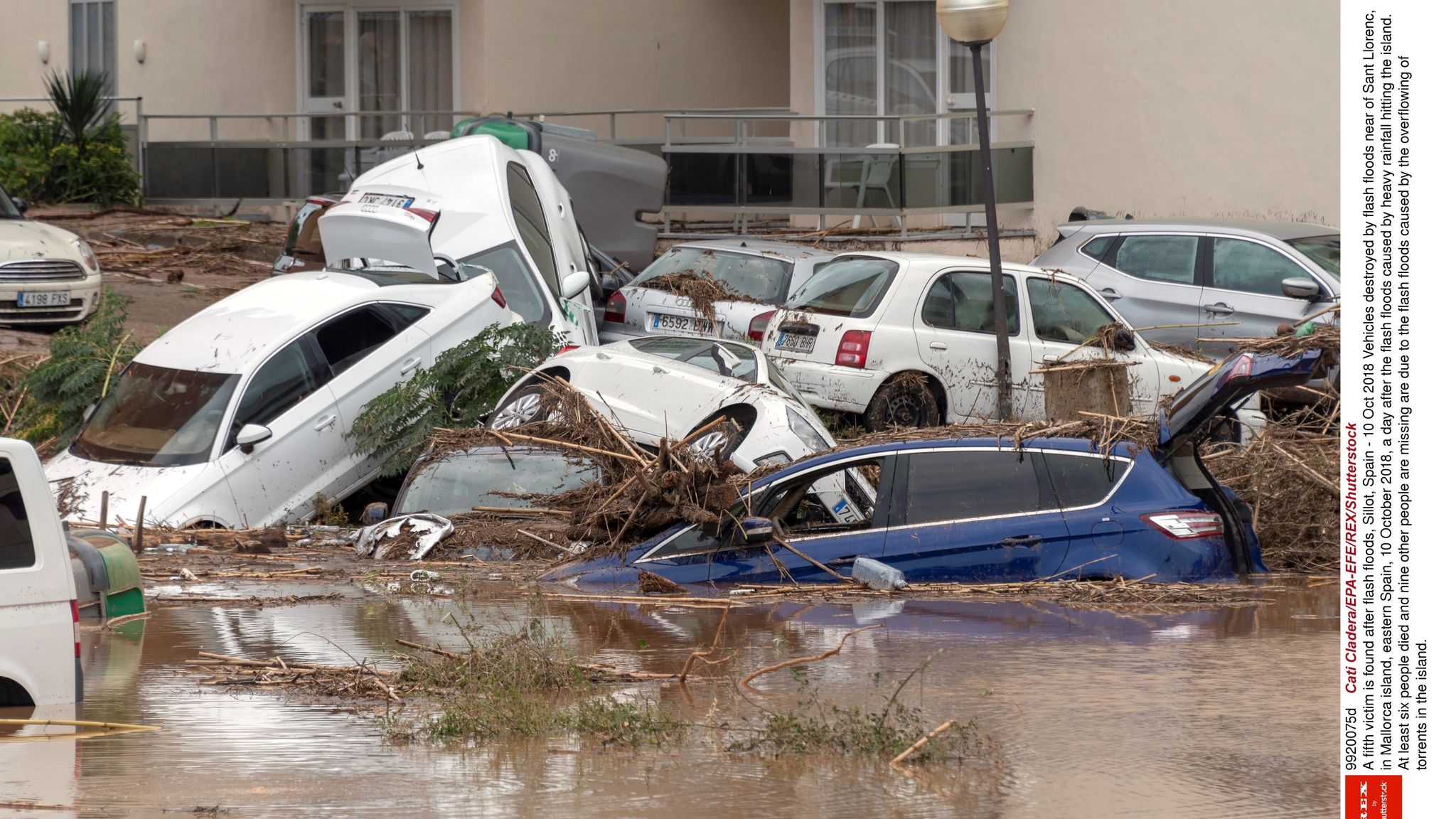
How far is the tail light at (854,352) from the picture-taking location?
14172 millimetres

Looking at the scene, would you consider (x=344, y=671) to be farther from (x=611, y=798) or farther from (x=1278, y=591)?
(x=1278, y=591)

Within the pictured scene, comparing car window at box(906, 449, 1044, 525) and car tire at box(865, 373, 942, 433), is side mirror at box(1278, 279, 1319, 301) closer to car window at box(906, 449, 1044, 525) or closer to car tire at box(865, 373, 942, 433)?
car tire at box(865, 373, 942, 433)

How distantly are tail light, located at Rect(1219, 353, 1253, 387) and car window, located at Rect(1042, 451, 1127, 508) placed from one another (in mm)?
692

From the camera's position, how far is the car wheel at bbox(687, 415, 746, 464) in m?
11.0

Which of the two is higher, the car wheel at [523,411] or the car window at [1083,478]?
the car wheel at [523,411]

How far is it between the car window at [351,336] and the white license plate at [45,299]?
457 centimetres

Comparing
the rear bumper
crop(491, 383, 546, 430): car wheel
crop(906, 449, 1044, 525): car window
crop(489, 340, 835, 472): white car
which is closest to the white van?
crop(906, 449, 1044, 525): car window

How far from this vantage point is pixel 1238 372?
30.6 ft

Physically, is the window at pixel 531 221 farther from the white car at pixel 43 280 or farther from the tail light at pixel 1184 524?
the tail light at pixel 1184 524

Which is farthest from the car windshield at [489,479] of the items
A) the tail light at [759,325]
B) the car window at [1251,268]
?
the car window at [1251,268]

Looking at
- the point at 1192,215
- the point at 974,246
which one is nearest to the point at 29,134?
the point at 974,246

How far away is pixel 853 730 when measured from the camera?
641 centimetres

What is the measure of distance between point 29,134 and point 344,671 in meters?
19.9

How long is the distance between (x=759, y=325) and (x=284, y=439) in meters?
4.44
